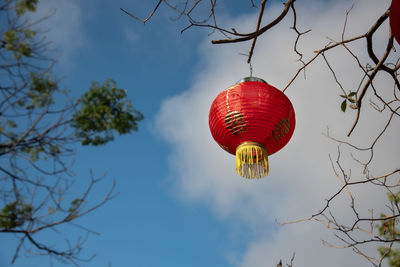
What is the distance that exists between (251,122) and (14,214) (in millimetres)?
1228

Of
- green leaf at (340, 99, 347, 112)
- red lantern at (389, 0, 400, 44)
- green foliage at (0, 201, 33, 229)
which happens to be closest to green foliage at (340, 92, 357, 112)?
green leaf at (340, 99, 347, 112)

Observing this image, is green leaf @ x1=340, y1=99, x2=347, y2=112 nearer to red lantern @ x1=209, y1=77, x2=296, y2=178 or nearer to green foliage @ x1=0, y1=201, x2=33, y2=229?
red lantern @ x1=209, y1=77, x2=296, y2=178

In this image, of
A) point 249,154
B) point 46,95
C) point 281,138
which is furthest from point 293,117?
point 46,95

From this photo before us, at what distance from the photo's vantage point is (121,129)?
7.44 ft

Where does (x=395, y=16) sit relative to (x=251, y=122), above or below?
below

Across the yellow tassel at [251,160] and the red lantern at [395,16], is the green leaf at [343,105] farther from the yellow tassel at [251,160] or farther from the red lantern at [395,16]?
the red lantern at [395,16]

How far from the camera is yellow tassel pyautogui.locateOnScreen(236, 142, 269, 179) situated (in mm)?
1976

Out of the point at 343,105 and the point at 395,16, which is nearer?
the point at 395,16

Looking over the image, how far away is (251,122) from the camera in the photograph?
195cm

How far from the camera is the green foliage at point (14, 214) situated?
171cm

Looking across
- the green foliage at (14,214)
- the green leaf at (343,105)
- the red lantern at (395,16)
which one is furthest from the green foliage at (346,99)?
the green foliage at (14,214)

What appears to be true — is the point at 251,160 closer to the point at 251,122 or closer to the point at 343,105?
the point at 251,122

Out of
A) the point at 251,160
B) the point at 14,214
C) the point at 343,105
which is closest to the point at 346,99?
the point at 343,105

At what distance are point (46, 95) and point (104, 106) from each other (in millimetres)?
423
